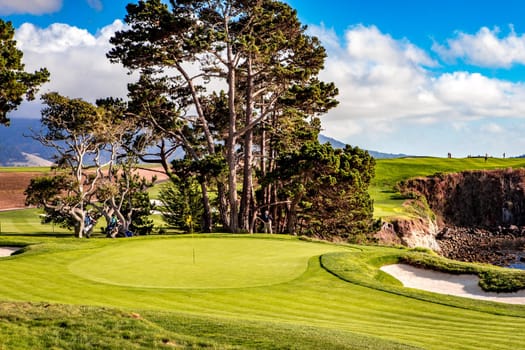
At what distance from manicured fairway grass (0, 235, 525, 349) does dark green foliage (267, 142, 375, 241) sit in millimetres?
14247

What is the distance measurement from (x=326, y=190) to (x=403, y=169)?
38.4 metres

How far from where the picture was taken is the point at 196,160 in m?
36.7

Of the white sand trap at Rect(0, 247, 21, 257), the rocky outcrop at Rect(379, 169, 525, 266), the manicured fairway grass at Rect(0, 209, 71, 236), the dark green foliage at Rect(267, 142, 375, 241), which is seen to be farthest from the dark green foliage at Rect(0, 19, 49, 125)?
the rocky outcrop at Rect(379, 169, 525, 266)

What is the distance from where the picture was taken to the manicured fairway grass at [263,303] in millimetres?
9273

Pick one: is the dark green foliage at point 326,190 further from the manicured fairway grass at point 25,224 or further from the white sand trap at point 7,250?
the white sand trap at point 7,250

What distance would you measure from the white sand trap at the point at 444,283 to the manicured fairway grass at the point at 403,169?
119 ft

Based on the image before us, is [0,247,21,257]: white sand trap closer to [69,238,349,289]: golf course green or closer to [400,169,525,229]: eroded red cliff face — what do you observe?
[69,238,349,289]: golf course green

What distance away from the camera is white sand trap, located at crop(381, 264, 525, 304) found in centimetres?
1622

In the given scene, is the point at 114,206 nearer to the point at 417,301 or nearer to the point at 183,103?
the point at 183,103

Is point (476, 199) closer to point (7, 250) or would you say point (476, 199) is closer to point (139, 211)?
point (139, 211)

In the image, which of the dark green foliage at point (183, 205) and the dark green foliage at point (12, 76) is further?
the dark green foliage at point (183, 205)

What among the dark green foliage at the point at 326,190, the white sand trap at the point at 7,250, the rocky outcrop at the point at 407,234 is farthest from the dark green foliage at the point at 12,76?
the rocky outcrop at the point at 407,234

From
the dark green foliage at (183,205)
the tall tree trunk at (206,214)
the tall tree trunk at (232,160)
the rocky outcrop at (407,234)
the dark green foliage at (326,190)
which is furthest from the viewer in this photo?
the rocky outcrop at (407,234)

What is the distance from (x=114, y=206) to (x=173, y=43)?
10.6 metres
